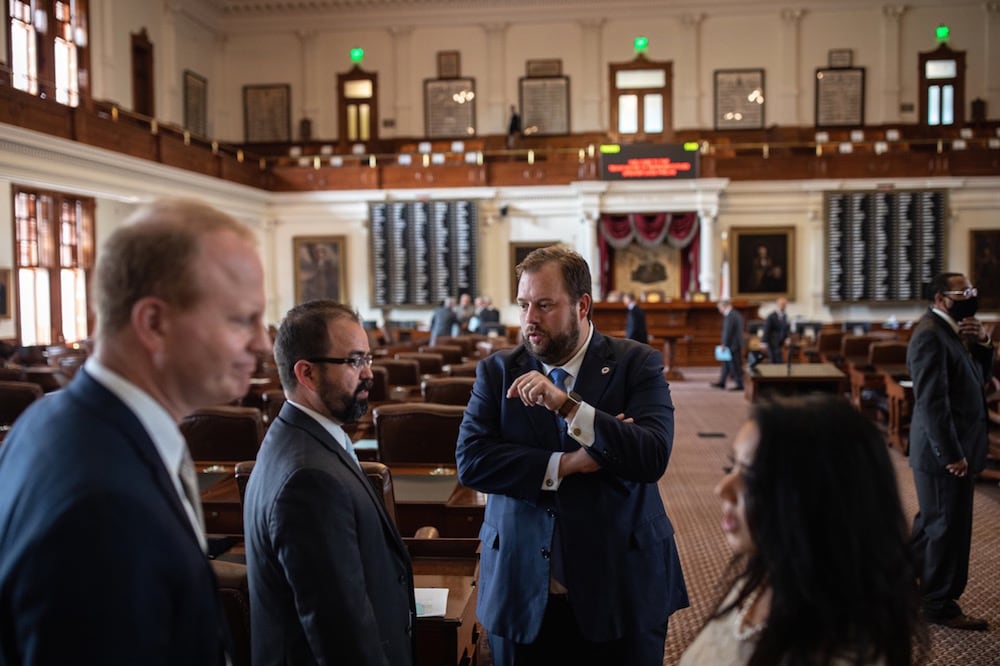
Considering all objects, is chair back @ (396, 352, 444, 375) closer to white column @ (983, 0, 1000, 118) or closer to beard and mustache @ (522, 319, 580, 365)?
beard and mustache @ (522, 319, 580, 365)

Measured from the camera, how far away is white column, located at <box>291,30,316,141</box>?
22922mm

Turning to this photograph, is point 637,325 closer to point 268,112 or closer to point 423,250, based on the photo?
point 423,250

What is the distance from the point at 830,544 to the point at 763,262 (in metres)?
19.2

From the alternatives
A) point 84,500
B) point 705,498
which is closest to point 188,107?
point 705,498

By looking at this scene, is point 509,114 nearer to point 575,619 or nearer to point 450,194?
point 450,194

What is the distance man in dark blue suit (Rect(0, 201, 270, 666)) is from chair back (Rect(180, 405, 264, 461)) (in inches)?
129

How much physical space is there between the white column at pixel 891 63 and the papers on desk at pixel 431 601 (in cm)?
2272

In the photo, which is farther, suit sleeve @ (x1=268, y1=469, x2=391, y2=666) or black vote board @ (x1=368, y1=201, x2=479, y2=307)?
black vote board @ (x1=368, y1=201, x2=479, y2=307)

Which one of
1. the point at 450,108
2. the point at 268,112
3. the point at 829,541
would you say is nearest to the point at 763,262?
the point at 450,108

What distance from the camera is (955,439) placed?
382 centimetres

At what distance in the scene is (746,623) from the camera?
1.32 metres

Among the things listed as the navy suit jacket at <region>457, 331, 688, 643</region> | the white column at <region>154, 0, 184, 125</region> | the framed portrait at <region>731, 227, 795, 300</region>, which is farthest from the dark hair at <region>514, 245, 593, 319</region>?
the white column at <region>154, 0, 184, 125</region>

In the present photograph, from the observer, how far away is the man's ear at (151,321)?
3.62 feet

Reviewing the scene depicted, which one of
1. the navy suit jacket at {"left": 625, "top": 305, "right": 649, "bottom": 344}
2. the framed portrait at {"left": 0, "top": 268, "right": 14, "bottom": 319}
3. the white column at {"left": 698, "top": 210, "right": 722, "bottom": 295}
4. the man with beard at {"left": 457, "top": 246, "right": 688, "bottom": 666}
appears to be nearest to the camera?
the man with beard at {"left": 457, "top": 246, "right": 688, "bottom": 666}
